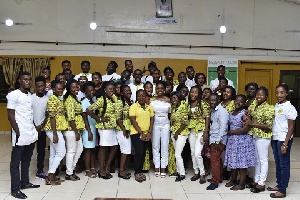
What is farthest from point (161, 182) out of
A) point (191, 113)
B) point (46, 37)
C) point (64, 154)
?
point (46, 37)

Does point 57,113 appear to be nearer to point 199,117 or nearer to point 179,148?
point 179,148

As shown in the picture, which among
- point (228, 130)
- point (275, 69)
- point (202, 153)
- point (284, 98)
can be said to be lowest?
point (202, 153)

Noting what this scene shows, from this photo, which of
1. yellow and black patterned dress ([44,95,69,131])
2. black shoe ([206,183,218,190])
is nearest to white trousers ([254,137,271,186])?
black shoe ([206,183,218,190])

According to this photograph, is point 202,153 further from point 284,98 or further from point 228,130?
point 284,98

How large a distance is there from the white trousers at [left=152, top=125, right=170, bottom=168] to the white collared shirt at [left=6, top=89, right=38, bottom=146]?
6.20 ft

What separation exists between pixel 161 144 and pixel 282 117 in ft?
6.13

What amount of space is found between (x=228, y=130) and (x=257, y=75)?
5.07 meters

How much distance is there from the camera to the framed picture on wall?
30.0 feet

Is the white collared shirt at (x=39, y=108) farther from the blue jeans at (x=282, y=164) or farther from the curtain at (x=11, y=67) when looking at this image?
the curtain at (x=11, y=67)

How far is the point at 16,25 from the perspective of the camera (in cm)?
914

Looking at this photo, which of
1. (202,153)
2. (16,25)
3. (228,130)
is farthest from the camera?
(16,25)

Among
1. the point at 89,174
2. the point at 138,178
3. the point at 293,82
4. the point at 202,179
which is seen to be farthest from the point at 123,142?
the point at 293,82

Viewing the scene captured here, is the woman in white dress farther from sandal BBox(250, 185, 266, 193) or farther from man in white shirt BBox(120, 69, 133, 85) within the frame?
sandal BBox(250, 185, 266, 193)

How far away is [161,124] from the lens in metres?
5.41
